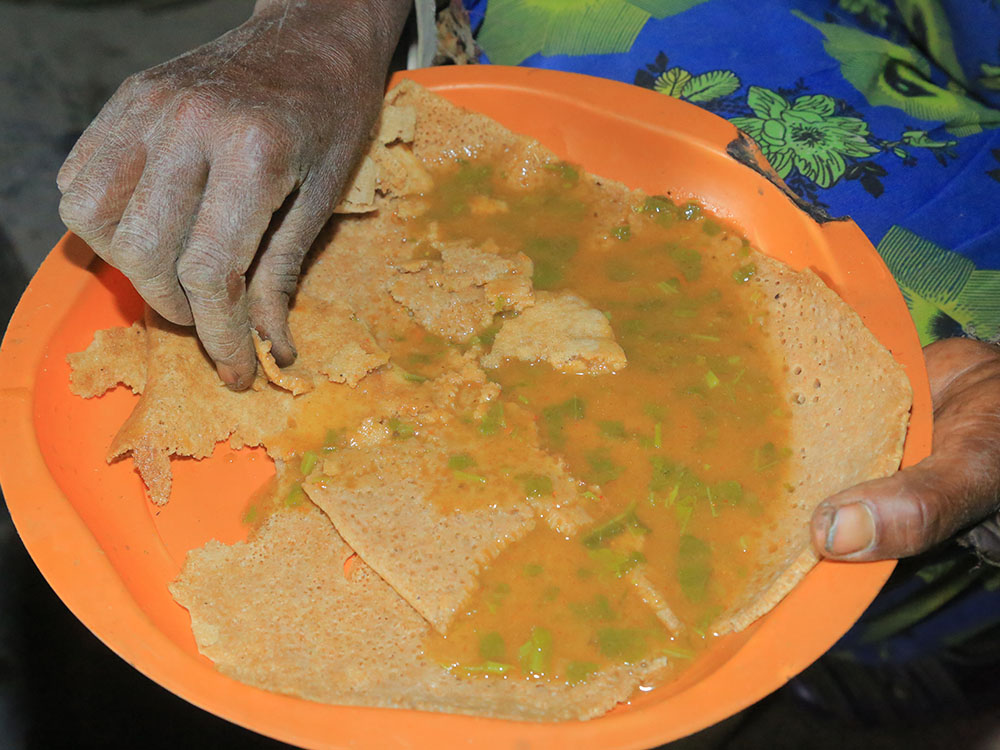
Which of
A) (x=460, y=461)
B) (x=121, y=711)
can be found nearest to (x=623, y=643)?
(x=460, y=461)

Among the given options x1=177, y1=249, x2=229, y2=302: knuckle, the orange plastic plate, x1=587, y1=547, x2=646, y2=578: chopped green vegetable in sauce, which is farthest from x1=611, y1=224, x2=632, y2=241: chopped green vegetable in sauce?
x1=177, y1=249, x2=229, y2=302: knuckle

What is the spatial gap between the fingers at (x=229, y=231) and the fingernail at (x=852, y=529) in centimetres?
105

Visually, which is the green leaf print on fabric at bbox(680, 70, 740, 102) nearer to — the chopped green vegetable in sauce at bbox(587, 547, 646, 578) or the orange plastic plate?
the orange plastic plate

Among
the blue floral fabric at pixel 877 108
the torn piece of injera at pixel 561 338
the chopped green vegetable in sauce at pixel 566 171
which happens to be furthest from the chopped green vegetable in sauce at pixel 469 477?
the blue floral fabric at pixel 877 108

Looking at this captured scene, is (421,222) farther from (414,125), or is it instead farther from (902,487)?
(902,487)

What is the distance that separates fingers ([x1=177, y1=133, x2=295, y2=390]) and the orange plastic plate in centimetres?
34

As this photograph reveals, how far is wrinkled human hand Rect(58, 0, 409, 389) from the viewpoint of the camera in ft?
4.54

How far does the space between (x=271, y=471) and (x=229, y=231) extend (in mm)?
503

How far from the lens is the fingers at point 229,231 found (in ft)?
4.53

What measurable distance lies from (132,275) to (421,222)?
75 centimetres

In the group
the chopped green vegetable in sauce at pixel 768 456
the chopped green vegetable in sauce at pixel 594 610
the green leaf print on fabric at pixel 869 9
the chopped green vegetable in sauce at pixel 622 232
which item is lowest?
the chopped green vegetable in sauce at pixel 594 610

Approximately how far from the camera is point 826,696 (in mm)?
1913

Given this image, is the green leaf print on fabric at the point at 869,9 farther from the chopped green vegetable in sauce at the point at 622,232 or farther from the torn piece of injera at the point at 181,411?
the torn piece of injera at the point at 181,411

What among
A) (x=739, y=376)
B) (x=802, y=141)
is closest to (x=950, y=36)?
(x=802, y=141)
